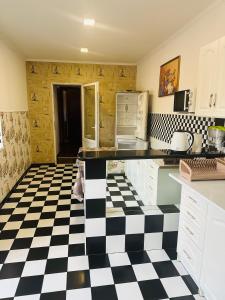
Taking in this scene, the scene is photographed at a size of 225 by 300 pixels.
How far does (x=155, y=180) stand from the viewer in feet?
7.07

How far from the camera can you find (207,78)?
1875mm

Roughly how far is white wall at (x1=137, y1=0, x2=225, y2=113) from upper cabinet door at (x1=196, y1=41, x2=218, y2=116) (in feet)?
1.26

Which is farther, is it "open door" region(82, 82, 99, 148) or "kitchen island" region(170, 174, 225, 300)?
"open door" region(82, 82, 99, 148)

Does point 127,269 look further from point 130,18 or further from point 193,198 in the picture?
point 130,18

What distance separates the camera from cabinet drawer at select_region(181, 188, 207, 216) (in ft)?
4.66

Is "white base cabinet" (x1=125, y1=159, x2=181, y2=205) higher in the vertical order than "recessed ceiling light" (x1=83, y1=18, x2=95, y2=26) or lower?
lower

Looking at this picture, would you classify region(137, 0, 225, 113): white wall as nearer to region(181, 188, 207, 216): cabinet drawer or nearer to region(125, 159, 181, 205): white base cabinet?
region(125, 159, 181, 205): white base cabinet

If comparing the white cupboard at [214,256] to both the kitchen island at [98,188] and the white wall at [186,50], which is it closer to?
the kitchen island at [98,188]

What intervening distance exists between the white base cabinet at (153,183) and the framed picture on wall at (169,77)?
140cm

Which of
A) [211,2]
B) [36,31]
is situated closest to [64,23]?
[36,31]

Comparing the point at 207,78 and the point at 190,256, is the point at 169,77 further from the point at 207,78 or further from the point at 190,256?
the point at 190,256

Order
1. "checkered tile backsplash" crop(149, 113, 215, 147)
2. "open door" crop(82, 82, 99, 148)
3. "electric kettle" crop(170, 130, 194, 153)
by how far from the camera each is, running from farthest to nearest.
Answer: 1. "open door" crop(82, 82, 99, 148)
2. "checkered tile backsplash" crop(149, 113, 215, 147)
3. "electric kettle" crop(170, 130, 194, 153)

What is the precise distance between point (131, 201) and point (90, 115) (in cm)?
303

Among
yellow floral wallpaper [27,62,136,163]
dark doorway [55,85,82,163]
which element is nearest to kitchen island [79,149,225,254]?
yellow floral wallpaper [27,62,136,163]
